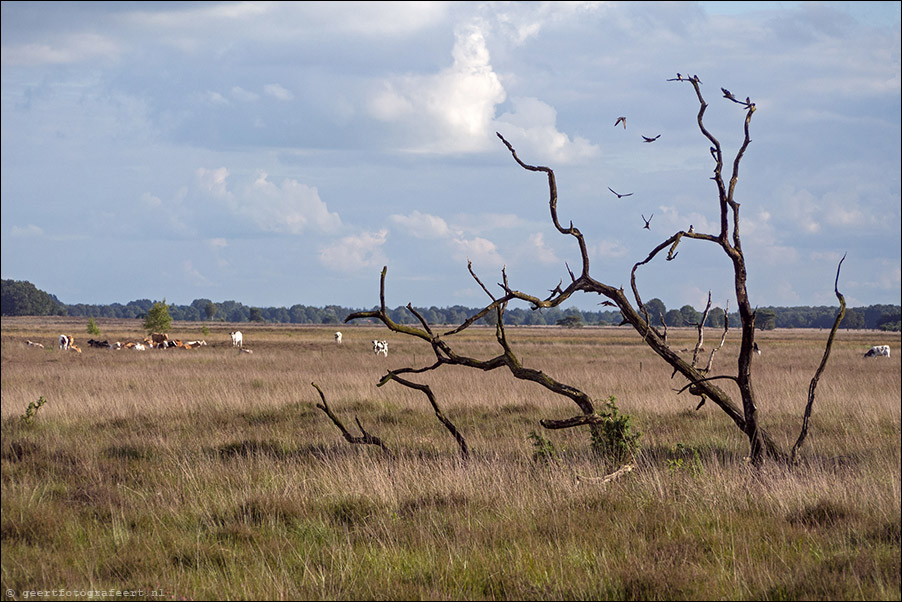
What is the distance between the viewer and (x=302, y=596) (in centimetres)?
512

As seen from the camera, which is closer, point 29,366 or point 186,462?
point 186,462

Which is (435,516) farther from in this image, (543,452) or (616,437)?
(616,437)

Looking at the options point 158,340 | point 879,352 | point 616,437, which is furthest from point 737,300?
point 158,340

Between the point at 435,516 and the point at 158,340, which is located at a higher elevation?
the point at 158,340

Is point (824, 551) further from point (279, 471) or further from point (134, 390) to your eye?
point (134, 390)

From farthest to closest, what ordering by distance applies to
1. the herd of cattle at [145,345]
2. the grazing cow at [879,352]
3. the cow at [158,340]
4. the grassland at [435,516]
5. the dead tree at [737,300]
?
the cow at [158,340] → the grazing cow at [879,352] → the herd of cattle at [145,345] → the dead tree at [737,300] → the grassland at [435,516]

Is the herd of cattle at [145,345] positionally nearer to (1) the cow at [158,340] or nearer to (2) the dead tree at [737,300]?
(1) the cow at [158,340]

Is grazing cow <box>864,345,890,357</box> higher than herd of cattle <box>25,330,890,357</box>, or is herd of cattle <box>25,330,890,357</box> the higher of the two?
herd of cattle <box>25,330,890,357</box>

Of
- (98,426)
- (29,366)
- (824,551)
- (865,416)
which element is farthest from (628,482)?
(29,366)

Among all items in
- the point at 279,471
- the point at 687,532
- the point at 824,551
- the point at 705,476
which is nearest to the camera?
the point at 824,551

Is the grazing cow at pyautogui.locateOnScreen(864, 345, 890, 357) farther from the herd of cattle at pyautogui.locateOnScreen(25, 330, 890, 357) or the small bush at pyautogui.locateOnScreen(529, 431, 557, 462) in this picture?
the small bush at pyautogui.locateOnScreen(529, 431, 557, 462)

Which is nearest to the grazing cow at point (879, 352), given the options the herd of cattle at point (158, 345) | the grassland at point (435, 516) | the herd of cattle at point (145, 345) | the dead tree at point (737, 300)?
the herd of cattle at point (158, 345)

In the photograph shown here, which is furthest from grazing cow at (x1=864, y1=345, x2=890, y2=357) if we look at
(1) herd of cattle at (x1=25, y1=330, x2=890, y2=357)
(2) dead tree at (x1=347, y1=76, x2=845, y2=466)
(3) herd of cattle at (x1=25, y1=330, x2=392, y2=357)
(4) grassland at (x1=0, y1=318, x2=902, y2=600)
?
(2) dead tree at (x1=347, y1=76, x2=845, y2=466)

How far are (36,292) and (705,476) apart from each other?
16786cm
